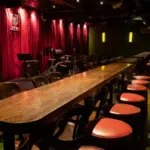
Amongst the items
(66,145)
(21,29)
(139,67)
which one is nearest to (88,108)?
(66,145)

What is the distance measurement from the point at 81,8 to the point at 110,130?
33.0 feet

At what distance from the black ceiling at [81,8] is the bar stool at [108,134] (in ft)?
21.6

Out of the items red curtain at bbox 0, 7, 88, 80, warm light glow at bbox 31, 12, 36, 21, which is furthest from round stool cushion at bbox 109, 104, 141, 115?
warm light glow at bbox 31, 12, 36, 21

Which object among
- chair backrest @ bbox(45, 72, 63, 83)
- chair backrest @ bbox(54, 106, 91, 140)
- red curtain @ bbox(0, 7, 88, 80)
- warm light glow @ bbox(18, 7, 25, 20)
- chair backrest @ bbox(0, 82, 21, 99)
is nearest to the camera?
chair backrest @ bbox(54, 106, 91, 140)

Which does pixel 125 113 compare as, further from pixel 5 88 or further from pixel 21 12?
pixel 21 12

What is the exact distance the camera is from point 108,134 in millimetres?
1955

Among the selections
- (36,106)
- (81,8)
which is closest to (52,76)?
(36,106)

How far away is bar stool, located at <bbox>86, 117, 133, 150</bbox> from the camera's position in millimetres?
1935

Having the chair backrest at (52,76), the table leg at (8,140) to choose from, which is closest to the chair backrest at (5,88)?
the chair backrest at (52,76)

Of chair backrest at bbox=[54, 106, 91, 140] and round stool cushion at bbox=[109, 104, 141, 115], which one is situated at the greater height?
chair backrest at bbox=[54, 106, 91, 140]

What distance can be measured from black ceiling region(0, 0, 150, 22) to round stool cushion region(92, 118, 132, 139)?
258 inches

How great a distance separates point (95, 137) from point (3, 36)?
7.56 m

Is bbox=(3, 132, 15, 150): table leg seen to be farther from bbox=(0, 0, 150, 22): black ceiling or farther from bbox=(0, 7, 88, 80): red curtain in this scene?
bbox=(0, 7, 88, 80): red curtain

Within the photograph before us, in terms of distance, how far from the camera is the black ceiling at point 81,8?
8.94 metres
